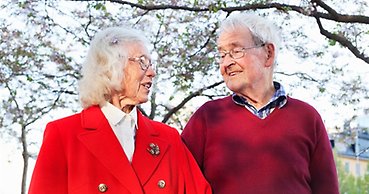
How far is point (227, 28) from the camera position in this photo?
304 centimetres

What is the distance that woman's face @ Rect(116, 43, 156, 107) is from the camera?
266cm

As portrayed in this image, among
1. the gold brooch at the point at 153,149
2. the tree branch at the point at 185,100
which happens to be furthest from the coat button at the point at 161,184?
the tree branch at the point at 185,100

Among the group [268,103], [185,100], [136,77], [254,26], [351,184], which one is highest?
[185,100]

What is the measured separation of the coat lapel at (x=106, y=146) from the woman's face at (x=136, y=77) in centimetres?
13

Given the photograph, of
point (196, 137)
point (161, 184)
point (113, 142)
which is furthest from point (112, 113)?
point (196, 137)

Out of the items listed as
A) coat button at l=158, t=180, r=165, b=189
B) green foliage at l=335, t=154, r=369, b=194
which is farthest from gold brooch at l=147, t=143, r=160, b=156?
green foliage at l=335, t=154, r=369, b=194

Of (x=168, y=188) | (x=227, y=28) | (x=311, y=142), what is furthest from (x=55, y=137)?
(x=311, y=142)

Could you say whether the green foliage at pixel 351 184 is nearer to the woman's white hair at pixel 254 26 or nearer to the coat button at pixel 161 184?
the woman's white hair at pixel 254 26

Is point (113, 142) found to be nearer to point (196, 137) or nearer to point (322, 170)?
point (196, 137)

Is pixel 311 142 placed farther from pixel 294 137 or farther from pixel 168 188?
pixel 168 188

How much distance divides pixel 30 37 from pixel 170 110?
8.01ft

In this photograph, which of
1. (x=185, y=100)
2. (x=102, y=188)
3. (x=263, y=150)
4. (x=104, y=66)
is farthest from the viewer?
(x=185, y=100)

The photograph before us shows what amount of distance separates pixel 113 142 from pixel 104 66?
302mm

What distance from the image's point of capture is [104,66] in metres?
2.64
